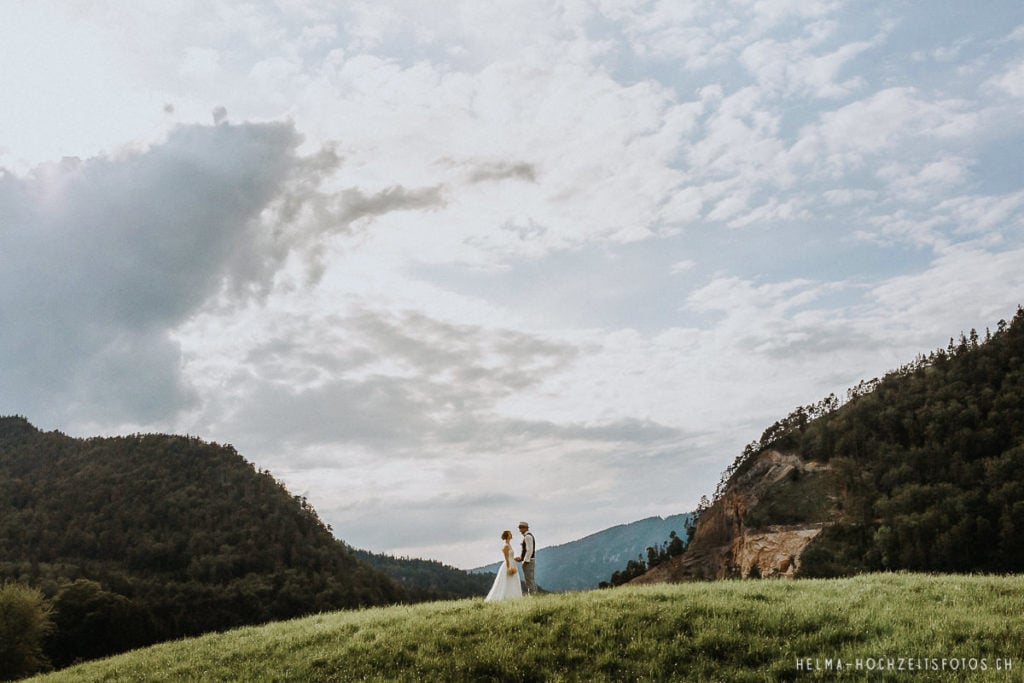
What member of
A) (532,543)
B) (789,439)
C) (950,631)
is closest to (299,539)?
(789,439)

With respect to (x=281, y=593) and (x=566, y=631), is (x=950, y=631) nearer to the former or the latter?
(x=566, y=631)

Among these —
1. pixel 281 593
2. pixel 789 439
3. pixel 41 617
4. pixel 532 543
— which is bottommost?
pixel 281 593

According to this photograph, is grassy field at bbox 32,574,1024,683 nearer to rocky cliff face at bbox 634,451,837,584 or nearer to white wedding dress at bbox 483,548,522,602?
white wedding dress at bbox 483,548,522,602

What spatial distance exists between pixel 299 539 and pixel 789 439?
415 ft

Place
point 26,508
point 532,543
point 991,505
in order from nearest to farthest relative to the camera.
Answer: point 532,543 → point 991,505 → point 26,508

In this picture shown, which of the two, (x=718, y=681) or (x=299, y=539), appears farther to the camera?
(x=299, y=539)

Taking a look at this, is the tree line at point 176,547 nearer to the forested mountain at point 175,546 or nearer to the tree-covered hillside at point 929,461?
the forested mountain at point 175,546

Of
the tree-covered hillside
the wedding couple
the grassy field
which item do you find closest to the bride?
the wedding couple

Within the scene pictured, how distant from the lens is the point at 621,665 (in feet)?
47.7

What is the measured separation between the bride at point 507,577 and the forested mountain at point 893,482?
59477 millimetres

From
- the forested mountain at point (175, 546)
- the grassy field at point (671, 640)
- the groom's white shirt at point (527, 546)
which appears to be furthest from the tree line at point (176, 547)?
the grassy field at point (671, 640)

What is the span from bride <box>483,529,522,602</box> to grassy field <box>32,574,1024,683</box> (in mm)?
2290

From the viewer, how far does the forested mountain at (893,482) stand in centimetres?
6912

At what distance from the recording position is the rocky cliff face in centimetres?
8469
